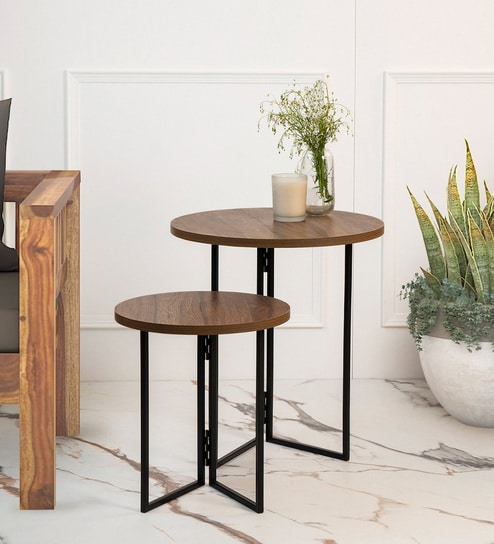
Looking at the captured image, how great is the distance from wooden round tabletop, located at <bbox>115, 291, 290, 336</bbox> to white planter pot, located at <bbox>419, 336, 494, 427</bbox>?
670 mm

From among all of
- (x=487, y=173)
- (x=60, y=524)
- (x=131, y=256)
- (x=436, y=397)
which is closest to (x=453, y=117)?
(x=487, y=173)

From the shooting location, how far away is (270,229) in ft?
7.38

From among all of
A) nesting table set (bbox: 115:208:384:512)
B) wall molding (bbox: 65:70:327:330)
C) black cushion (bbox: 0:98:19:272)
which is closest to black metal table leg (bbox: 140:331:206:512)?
nesting table set (bbox: 115:208:384:512)

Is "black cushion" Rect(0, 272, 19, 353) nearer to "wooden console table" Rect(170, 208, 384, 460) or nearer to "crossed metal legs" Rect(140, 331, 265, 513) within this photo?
"crossed metal legs" Rect(140, 331, 265, 513)

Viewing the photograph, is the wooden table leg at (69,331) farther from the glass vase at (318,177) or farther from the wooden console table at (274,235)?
the glass vase at (318,177)

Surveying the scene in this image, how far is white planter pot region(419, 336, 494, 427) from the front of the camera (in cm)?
261

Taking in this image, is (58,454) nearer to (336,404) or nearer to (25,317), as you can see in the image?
(25,317)

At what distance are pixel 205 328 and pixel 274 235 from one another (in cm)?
31

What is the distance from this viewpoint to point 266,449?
2.55 metres

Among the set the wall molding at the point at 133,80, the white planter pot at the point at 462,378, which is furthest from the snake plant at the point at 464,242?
the wall molding at the point at 133,80

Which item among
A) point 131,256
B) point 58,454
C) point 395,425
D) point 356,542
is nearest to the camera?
point 356,542

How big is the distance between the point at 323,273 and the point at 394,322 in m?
0.29

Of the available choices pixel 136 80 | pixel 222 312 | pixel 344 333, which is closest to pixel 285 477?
pixel 344 333

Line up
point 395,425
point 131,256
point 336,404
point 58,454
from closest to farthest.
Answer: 1. point 58,454
2. point 395,425
3. point 336,404
4. point 131,256
